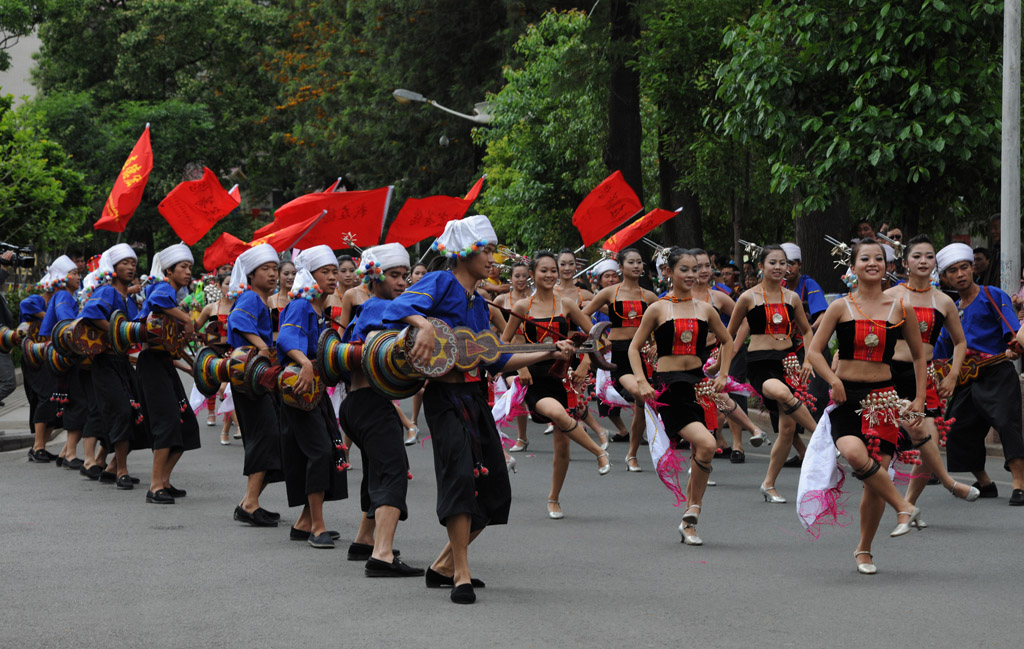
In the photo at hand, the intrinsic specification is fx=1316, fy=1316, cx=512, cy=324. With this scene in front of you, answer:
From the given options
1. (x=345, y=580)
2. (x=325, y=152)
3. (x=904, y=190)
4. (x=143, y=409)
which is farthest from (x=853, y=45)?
(x=325, y=152)

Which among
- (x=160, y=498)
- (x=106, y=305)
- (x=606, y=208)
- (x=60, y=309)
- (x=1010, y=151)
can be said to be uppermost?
(x=1010, y=151)

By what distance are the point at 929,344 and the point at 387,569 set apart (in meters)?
4.56

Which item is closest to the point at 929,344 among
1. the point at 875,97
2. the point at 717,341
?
the point at 717,341

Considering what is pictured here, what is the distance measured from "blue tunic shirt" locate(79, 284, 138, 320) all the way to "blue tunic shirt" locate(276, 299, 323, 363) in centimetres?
306

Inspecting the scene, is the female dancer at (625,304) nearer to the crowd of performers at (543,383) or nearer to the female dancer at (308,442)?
the crowd of performers at (543,383)

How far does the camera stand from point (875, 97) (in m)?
14.4

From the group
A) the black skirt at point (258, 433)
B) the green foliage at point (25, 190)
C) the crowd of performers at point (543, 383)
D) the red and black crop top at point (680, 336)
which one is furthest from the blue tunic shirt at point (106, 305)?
the green foliage at point (25, 190)

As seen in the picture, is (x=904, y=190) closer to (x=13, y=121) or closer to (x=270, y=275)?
(x=270, y=275)

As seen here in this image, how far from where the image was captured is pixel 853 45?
13859 millimetres

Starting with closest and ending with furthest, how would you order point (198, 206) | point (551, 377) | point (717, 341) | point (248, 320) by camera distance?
point (248, 320), point (551, 377), point (717, 341), point (198, 206)

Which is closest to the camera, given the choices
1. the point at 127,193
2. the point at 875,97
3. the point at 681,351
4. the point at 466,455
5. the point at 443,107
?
the point at 466,455

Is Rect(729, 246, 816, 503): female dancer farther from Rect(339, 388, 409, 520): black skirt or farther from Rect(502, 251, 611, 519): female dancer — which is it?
Rect(339, 388, 409, 520): black skirt

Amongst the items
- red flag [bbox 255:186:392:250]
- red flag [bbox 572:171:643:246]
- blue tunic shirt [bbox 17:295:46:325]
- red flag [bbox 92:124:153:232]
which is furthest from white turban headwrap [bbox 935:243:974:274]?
blue tunic shirt [bbox 17:295:46:325]

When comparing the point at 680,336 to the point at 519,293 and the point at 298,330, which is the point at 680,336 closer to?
the point at 298,330
